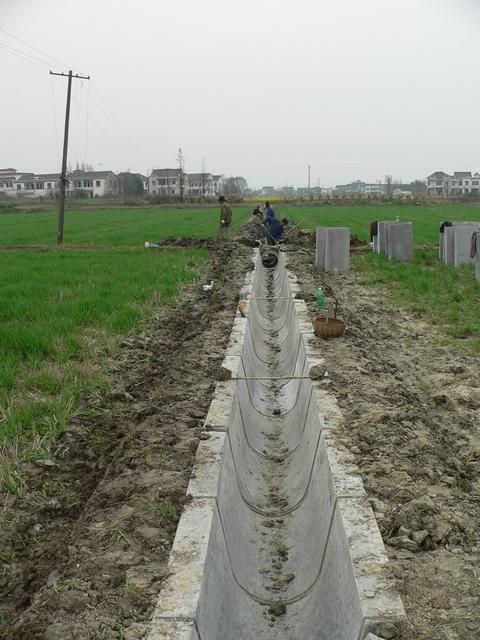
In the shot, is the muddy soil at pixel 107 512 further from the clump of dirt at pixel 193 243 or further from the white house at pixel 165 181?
the white house at pixel 165 181

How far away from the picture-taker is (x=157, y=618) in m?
2.53

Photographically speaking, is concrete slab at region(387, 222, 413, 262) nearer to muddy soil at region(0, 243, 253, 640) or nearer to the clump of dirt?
the clump of dirt

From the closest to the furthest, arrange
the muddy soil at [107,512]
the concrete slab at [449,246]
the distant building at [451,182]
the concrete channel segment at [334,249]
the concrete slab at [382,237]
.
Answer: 1. the muddy soil at [107,512]
2. the concrete slab at [449,246]
3. the concrete channel segment at [334,249]
4. the concrete slab at [382,237]
5. the distant building at [451,182]

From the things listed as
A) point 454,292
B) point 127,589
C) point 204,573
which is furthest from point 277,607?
point 454,292

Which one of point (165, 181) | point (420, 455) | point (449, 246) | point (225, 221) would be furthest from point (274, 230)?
point (165, 181)

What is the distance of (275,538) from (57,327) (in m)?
3.88

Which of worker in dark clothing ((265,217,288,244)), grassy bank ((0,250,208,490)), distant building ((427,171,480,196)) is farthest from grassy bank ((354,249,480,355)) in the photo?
distant building ((427,171,480,196))

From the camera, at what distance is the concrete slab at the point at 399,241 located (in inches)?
532

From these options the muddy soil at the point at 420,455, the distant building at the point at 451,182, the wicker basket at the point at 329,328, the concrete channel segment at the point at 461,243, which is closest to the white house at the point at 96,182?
the distant building at the point at 451,182

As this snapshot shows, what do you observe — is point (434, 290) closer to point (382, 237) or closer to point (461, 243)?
point (461, 243)

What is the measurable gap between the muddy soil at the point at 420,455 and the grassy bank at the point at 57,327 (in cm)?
226

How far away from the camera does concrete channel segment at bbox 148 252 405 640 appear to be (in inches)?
108

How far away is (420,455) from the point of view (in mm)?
4113

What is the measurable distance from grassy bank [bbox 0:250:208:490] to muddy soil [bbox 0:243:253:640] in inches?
8.6
